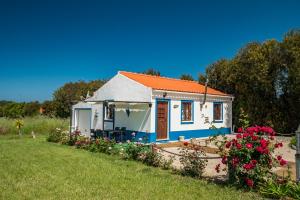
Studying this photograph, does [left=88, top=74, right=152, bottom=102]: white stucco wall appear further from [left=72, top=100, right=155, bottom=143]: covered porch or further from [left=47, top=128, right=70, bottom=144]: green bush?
[left=47, top=128, right=70, bottom=144]: green bush

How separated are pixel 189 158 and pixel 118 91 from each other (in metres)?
13.0

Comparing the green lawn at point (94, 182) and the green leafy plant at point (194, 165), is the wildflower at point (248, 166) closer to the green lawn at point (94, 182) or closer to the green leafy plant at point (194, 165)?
the green lawn at point (94, 182)

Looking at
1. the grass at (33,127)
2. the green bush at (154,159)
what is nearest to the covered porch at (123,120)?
the grass at (33,127)

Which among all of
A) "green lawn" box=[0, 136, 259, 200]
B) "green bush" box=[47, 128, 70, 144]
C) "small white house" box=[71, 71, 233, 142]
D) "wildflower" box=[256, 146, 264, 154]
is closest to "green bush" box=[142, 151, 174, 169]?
"green lawn" box=[0, 136, 259, 200]

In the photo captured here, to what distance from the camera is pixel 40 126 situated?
82.5ft

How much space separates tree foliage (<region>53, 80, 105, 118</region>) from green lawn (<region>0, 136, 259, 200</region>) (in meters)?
37.4

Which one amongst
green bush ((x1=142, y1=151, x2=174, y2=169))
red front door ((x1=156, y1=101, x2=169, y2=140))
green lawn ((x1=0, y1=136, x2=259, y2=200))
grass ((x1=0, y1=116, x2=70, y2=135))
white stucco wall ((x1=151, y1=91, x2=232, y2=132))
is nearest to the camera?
green lawn ((x1=0, y1=136, x2=259, y2=200))

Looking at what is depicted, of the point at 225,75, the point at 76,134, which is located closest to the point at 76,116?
the point at 76,134

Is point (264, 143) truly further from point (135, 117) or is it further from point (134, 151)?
point (135, 117)

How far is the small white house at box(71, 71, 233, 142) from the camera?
18656mm

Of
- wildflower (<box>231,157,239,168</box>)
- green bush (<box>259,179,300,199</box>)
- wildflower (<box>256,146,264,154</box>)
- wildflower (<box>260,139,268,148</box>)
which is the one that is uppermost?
wildflower (<box>260,139,268,148</box>)

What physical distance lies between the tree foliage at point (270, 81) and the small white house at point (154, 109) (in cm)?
209


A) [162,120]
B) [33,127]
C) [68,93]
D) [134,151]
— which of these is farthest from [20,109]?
[134,151]

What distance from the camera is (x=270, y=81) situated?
936 inches
